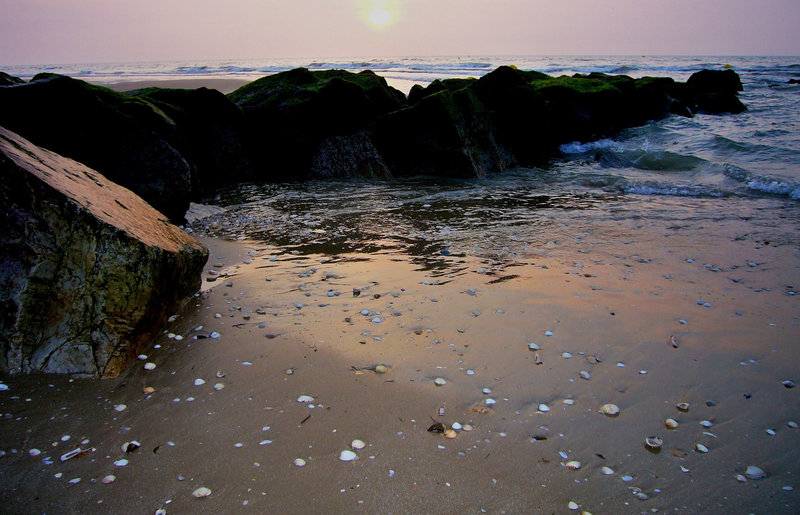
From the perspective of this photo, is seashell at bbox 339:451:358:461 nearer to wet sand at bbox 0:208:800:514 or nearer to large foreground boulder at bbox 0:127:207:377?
wet sand at bbox 0:208:800:514

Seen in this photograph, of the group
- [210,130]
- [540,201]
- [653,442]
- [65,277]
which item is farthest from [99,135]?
[653,442]

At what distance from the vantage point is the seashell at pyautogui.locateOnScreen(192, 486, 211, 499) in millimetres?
2838

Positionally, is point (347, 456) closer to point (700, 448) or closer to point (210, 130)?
point (700, 448)

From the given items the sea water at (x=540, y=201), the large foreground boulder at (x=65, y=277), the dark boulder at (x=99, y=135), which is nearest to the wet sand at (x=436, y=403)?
the large foreground boulder at (x=65, y=277)

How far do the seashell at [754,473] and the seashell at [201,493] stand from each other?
3.48m

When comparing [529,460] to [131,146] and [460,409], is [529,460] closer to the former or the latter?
[460,409]

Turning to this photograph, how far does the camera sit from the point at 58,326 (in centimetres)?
398

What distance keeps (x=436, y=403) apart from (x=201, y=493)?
1.79m

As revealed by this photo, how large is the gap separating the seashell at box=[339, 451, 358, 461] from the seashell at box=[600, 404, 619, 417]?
6.53 ft

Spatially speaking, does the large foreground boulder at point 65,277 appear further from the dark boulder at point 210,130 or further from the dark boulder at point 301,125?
the dark boulder at point 301,125

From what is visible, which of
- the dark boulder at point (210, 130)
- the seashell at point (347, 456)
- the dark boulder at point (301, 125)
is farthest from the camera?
the dark boulder at point (301, 125)

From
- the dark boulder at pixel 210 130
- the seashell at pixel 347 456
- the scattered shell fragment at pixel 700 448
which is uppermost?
the dark boulder at pixel 210 130

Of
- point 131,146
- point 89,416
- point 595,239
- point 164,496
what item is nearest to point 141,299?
point 89,416

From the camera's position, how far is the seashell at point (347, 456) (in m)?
3.17
